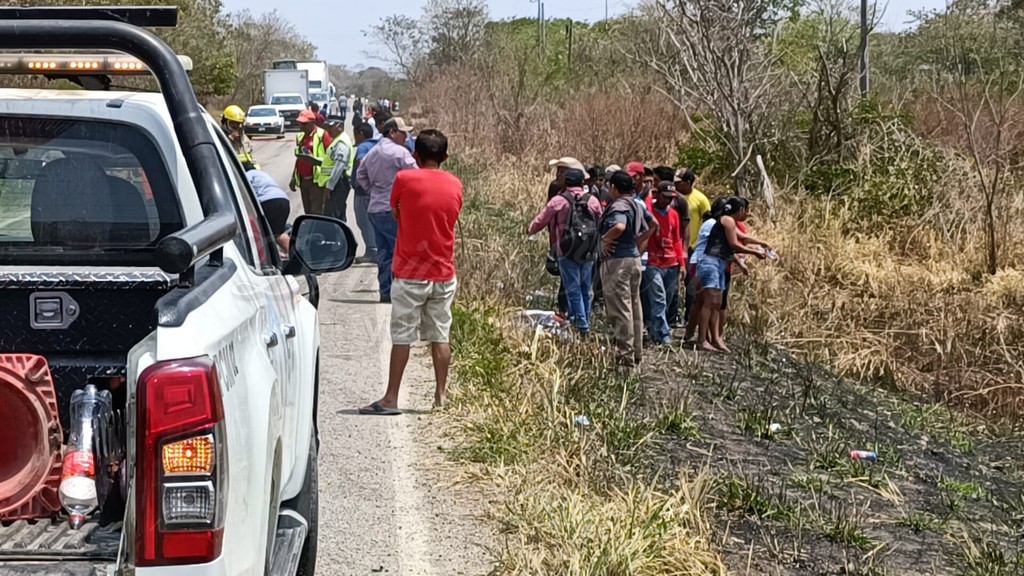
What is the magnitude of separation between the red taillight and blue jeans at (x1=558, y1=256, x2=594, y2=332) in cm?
836

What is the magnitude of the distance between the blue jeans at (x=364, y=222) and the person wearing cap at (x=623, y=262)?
414cm

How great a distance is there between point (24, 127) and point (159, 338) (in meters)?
1.86

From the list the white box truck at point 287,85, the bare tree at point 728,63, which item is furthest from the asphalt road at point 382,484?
the white box truck at point 287,85

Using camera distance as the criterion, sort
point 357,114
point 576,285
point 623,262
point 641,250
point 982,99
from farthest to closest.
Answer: point 357,114 → point 982,99 → point 576,285 → point 641,250 → point 623,262

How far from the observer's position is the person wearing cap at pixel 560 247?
10859 mm

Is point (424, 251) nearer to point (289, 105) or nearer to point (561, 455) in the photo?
point (561, 455)

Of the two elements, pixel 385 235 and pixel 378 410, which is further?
pixel 385 235

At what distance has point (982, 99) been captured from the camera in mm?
17172

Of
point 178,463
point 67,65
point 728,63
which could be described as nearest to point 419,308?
point 67,65

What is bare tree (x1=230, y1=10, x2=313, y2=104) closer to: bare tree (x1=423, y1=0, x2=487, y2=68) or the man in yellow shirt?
bare tree (x1=423, y1=0, x2=487, y2=68)

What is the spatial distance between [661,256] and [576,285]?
128 cm

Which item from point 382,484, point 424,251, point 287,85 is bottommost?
point 382,484

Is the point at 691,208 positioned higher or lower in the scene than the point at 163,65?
lower

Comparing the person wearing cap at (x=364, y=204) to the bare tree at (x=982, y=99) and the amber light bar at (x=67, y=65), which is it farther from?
the amber light bar at (x=67, y=65)
